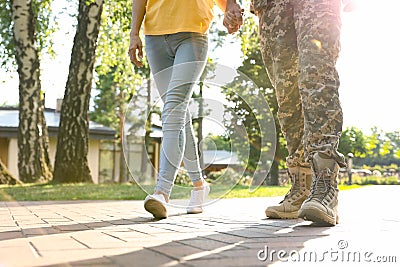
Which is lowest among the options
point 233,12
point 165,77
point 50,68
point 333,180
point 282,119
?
point 333,180

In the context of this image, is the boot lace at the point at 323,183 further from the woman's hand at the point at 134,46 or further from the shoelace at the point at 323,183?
the woman's hand at the point at 134,46

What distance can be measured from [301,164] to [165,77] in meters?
1.03

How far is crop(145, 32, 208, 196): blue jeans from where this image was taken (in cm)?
323

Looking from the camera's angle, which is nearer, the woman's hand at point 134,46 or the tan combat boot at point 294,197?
the tan combat boot at point 294,197

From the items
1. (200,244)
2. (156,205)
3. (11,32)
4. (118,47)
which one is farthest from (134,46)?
(118,47)

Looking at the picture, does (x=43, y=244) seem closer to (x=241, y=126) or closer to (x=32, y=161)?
(x=241, y=126)

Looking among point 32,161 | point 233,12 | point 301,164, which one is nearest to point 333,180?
point 301,164

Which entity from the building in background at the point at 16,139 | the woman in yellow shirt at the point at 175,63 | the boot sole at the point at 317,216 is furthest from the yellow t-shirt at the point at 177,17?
the building in background at the point at 16,139

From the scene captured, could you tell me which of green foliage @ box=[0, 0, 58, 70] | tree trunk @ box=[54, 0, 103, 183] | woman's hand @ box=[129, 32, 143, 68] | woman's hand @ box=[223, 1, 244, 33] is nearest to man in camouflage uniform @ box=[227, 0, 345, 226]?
woman's hand @ box=[223, 1, 244, 33]

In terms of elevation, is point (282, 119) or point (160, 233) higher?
point (282, 119)

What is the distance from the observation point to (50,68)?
67.9 ft

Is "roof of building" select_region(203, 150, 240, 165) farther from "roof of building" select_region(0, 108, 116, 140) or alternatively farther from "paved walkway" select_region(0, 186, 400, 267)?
"roof of building" select_region(0, 108, 116, 140)

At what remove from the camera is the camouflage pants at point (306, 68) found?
2713 mm

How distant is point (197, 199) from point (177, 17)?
1.21 metres
